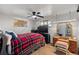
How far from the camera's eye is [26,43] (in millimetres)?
1624

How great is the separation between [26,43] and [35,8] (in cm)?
62

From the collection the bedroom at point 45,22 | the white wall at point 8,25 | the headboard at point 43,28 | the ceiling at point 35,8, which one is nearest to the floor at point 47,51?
the bedroom at point 45,22

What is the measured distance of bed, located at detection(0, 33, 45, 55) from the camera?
5.05ft

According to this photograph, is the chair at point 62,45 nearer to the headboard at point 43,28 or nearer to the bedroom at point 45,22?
the bedroom at point 45,22

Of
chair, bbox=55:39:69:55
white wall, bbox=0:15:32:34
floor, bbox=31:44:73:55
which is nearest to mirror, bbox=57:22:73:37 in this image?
chair, bbox=55:39:69:55

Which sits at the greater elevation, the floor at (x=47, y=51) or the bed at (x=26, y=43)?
the bed at (x=26, y=43)

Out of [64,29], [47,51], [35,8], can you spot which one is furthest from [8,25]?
[64,29]

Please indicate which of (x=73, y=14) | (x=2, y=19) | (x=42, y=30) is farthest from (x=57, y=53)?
(x=2, y=19)

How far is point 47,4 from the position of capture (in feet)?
5.28

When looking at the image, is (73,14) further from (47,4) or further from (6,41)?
(6,41)

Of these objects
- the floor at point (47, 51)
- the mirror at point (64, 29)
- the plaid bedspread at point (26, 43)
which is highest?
the mirror at point (64, 29)

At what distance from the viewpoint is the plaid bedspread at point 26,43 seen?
5.04 feet

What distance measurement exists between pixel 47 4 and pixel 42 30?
46 centimetres

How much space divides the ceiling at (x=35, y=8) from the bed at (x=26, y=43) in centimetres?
38
